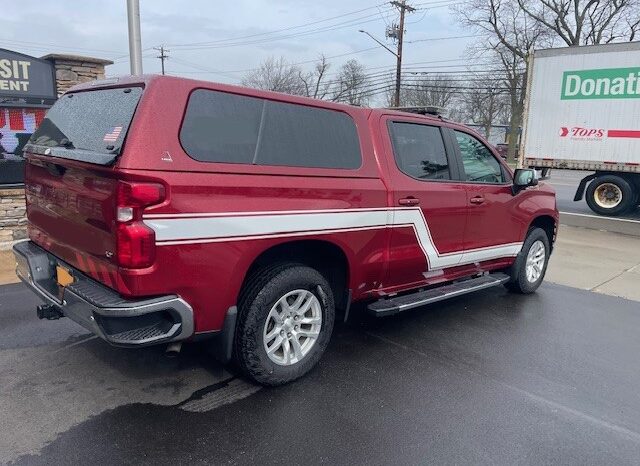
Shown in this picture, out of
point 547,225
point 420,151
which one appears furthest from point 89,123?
point 547,225

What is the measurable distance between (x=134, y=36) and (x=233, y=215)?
5.54m

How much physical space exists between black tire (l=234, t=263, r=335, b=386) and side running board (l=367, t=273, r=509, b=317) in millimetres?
672

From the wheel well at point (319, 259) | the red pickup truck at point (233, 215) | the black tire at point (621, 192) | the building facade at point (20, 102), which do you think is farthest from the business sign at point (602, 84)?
the wheel well at point (319, 259)

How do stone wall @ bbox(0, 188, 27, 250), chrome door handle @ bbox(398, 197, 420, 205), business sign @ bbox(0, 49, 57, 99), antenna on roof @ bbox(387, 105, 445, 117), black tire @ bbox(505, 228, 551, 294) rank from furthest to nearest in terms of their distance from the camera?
business sign @ bbox(0, 49, 57, 99)
stone wall @ bbox(0, 188, 27, 250)
black tire @ bbox(505, 228, 551, 294)
antenna on roof @ bbox(387, 105, 445, 117)
chrome door handle @ bbox(398, 197, 420, 205)

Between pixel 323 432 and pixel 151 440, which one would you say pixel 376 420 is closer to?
pixel 323 432

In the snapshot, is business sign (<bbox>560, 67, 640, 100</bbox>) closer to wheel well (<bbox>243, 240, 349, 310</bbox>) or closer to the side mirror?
the side mirror

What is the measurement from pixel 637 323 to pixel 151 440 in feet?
15.5

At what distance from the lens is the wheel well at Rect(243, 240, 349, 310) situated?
10.9ft

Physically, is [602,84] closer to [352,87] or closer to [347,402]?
[347,402]

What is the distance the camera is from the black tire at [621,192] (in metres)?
12.4

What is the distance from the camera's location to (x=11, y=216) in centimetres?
693

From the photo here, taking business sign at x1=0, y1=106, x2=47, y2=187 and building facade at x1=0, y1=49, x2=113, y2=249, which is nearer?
building facade at x1=0, y1=49, x2=113, y2=249

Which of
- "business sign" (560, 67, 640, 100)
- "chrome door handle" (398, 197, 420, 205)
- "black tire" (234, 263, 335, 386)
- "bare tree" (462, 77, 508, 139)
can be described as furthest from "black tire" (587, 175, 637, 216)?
"bare tree" (462, 77, 508, 139)

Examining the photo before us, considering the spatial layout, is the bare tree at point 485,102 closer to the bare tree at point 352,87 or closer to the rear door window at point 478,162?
the bare tree at point 352,87
